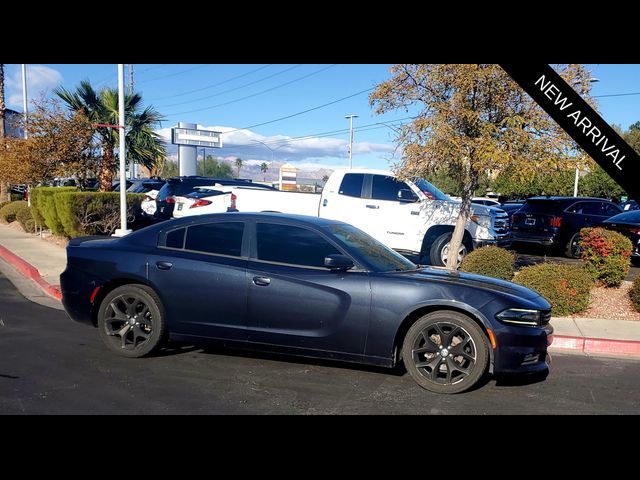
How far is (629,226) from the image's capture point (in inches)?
488

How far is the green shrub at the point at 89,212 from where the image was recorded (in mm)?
13875

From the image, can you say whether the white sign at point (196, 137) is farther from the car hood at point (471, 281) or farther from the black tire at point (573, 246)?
the car hood at point (471, 281)

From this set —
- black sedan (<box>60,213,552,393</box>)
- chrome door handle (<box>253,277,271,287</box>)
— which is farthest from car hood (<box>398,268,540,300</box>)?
chrome door handle (<box>253,277,271,287</box>)

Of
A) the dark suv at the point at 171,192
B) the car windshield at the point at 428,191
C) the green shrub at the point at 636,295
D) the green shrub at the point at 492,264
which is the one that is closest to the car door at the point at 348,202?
the car windshield at the point at 428,191

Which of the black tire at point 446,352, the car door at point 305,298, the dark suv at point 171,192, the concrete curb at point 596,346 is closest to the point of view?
the black tire at point 446,352

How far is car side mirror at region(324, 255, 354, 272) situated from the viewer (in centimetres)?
509

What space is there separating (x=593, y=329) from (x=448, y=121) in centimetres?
365

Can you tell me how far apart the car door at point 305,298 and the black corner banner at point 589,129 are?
2.63 metres

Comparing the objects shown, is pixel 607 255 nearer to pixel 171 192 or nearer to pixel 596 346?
pixel 596 346
